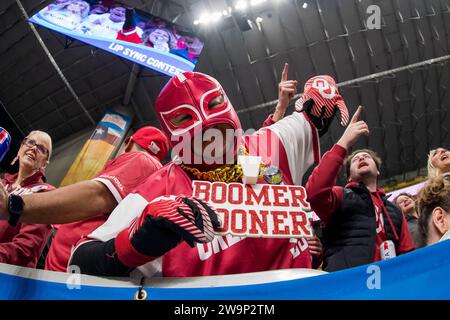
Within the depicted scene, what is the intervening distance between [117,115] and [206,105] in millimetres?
9243

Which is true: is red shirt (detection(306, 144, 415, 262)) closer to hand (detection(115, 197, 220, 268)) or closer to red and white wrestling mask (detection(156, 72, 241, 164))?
red and white wrestling mask (detection(156, 72, 241, 164))

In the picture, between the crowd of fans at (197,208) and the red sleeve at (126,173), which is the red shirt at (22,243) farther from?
the red sleeve at (126,173)

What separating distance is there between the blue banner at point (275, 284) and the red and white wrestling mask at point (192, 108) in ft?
1.78

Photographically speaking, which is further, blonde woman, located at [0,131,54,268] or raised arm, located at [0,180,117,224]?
blonde woman, located at [0,131,54,268]

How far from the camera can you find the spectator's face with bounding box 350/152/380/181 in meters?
2.66

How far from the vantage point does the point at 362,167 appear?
268cm

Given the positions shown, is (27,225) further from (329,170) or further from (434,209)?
(434,209)

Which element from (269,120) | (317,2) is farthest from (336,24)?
(269,120)

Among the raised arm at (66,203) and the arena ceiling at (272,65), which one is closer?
the raised arm at (66,203)

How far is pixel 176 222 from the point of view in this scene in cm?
115

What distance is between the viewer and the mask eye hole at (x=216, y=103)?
1.65m

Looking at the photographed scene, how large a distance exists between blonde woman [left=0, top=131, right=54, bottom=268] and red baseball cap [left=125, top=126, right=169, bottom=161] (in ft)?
2.17

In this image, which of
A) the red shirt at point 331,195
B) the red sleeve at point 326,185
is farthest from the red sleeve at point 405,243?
the red sleeve at point 326,185

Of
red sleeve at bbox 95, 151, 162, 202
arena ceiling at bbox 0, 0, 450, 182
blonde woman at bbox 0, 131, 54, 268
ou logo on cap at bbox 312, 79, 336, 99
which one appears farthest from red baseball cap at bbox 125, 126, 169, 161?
arena ceiling at bbox 0, 0, 450, 182
